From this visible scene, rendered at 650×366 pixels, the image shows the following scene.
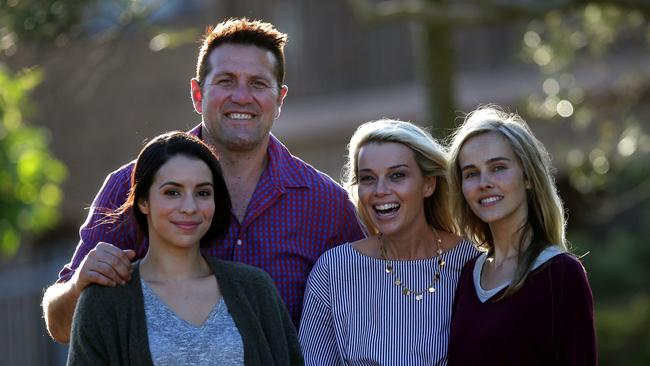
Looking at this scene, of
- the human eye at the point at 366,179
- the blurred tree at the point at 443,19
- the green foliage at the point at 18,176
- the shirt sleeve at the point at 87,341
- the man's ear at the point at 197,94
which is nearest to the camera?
the shirt sleeve at the point at 87,341

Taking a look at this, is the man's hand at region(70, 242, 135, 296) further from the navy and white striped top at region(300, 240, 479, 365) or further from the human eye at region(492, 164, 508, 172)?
the human eye at region(492, 164, 508, 172)

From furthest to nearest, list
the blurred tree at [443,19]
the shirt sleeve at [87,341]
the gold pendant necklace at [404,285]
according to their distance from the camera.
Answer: the blurred tree at [443,19], the gold pendant necklace at [404,285], the shirt sleeve at [87,341]

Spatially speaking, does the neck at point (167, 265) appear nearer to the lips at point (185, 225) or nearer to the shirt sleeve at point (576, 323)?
the lips at point (185, 225)

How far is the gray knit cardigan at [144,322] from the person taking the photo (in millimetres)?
4398

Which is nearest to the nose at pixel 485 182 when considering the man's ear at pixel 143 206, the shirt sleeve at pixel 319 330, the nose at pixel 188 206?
the shirt sleeve at pixel 319 330

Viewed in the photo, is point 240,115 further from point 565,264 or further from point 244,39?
point 565,264

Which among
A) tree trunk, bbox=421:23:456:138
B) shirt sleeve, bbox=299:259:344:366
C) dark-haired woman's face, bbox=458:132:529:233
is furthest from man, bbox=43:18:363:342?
tree trunk, bbox=421:23:456:138

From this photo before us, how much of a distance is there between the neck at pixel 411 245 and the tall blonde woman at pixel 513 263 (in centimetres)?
18

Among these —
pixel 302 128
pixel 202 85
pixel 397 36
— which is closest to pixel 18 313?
pixel 302 128

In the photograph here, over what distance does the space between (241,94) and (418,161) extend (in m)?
0.75

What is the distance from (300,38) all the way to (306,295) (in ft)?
26.6

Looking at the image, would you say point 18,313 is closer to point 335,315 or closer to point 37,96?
point 37,96

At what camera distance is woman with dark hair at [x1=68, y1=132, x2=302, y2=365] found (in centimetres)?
442

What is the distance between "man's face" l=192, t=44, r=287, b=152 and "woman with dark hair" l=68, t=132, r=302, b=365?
0.59 meters
